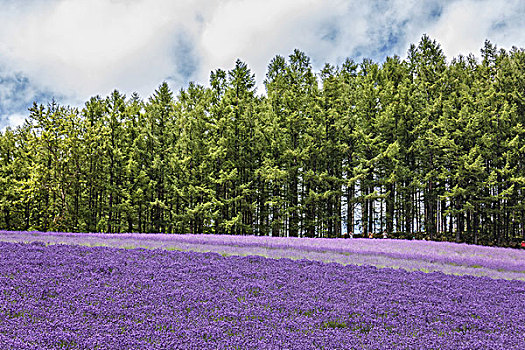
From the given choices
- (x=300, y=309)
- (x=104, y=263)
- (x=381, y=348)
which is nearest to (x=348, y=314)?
(x=300, y=309)

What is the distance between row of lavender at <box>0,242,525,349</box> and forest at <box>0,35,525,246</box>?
21.2 m

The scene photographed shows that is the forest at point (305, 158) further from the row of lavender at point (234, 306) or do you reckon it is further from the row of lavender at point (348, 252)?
the row of lavender at point (234, 306)

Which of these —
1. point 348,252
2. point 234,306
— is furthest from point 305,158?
point 234,306

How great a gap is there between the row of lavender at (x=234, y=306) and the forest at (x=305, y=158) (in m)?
21.2

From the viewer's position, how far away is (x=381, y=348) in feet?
17.1

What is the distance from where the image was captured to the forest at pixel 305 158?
3120 cm

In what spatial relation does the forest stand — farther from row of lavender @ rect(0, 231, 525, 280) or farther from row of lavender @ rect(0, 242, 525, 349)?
row of lavender @ rect(0, 242, 525, 349)

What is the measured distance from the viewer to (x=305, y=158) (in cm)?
3266

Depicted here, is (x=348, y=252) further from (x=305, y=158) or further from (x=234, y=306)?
(x=305, y=158)

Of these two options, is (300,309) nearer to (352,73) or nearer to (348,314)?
(348,314)

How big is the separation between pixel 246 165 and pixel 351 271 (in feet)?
82.0

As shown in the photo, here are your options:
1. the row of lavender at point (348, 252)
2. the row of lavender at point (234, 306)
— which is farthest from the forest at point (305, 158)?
the row of lavender at point (234, 306)

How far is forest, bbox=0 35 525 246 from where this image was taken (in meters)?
31.2

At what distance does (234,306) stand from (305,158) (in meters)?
26.7
